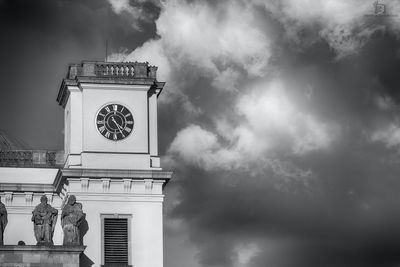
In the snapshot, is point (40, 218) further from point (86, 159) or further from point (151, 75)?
point (151, 75)

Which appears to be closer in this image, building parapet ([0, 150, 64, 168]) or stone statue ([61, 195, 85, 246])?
stone statue ([61, 195, 85, 246])


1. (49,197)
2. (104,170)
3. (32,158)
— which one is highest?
(32,158)

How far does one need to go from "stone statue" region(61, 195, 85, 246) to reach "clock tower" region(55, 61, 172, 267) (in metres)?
2.47

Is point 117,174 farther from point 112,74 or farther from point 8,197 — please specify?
point 8,197

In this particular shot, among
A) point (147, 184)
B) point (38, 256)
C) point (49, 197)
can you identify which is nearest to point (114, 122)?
point (147, 184)

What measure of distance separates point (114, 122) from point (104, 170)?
366 centimetres

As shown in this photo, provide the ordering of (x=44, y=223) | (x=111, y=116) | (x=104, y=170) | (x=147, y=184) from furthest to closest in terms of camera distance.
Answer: (x=111, y=116) → (x=147, y=184) → (x=104, y=170) → (x=44, y=223)

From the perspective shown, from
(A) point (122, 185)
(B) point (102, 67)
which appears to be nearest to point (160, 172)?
(A) point (122, 185)

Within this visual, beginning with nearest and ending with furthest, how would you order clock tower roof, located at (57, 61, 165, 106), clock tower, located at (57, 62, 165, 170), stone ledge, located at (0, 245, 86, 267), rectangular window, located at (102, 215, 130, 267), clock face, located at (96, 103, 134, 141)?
stone ledge, located at (0, 245, 86, 267) < rectangular window, located at (102, 215, 130, 267) < clock tower, located at (57, 62, 165, 170) < clock face, located at (96, 103, 134, 141) < clock tower roof, located at (57, 61, 165, 106)

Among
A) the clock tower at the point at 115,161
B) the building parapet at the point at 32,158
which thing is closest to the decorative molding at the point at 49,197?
the clock tower at the point at 115,161

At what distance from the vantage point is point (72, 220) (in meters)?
83.2

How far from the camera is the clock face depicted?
8906cm

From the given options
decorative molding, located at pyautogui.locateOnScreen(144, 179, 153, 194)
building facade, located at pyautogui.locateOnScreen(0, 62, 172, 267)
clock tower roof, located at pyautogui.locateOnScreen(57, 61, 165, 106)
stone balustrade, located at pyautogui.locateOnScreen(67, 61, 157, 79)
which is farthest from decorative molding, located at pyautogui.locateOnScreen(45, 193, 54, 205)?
stone balustrade, located at pyautogui.locateOnScreen(67, 61, 157, 79)

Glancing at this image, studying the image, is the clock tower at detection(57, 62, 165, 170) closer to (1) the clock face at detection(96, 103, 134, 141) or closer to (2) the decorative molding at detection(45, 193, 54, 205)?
(1) the clock face at detection(96, 103, 134, 141)
